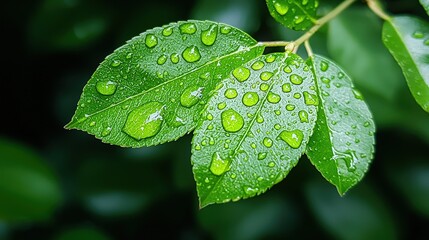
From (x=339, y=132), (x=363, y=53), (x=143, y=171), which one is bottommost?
(x=143, y=171)

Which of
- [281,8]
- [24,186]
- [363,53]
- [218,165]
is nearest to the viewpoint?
[218,165]

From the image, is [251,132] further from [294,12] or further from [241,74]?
[294,12]

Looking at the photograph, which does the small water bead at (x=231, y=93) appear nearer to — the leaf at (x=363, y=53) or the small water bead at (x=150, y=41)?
the small water bead at (x=150, y=41)

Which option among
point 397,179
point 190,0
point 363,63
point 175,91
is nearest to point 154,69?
point 175,91

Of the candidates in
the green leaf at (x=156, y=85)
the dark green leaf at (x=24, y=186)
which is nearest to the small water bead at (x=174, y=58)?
→ the green leaf at (x=156, y=85)

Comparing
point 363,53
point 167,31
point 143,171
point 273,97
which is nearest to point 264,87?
point 273,97

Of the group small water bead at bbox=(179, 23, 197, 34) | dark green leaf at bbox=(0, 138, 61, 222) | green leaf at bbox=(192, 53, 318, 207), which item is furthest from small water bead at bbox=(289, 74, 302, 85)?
dark green leaf at bbox=(0, 138, 61, 222)
